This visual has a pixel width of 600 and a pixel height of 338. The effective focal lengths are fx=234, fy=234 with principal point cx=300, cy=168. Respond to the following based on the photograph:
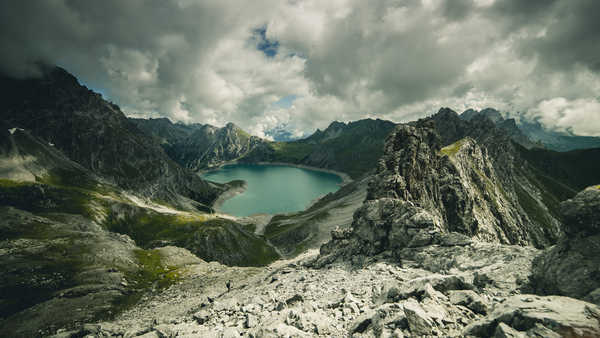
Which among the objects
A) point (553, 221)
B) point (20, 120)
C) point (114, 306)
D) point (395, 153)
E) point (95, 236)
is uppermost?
point (20, 120)

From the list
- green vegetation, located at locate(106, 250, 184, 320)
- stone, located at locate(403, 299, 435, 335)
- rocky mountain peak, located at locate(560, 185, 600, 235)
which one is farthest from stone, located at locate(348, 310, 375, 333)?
green vegetation, located at locate(106, 250, 184, 320)

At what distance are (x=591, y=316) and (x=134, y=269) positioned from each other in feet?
226

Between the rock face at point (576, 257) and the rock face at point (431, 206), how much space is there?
403 inches

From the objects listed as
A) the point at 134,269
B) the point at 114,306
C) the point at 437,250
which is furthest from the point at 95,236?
the point at 437,250

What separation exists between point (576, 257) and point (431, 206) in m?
52.6

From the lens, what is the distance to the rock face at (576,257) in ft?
46.5

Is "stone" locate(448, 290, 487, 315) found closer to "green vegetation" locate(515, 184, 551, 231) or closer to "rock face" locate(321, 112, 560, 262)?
"rock face" locate(321, 112, 560, 262)

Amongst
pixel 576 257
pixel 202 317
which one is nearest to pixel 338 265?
pixel 202 317

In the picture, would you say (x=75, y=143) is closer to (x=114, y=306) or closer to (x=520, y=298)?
(x=114, y=306)

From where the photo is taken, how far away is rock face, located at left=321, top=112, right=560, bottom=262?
1251 inches

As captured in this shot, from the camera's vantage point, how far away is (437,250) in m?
25.5

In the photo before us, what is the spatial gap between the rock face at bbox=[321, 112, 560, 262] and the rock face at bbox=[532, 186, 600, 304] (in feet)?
33.6

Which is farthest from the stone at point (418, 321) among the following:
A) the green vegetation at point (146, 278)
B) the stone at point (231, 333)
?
the green vegetation at point (146, 278)

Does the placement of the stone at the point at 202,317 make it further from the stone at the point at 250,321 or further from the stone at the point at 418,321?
the stone at the point at 418,321
